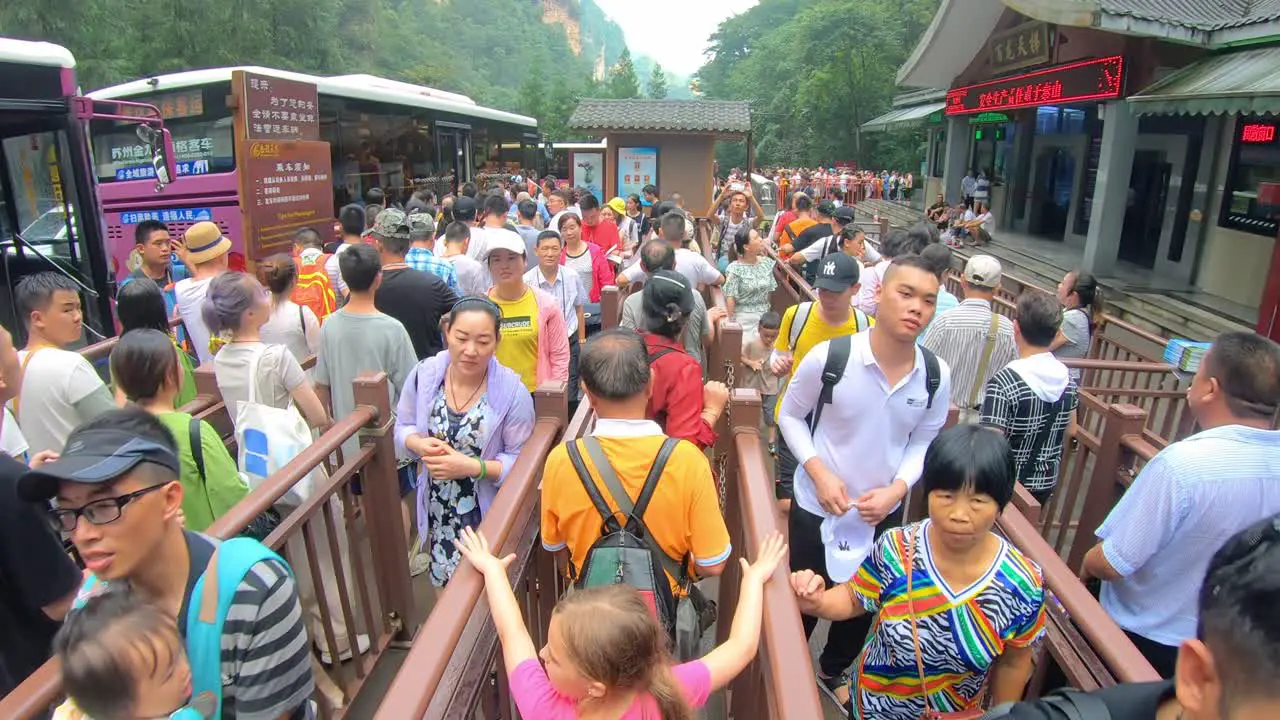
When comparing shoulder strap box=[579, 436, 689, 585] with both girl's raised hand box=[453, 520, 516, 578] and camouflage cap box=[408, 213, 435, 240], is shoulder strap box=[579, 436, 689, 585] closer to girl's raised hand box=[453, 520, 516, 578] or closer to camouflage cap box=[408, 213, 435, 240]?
girl's raised hand box=[453, 520, 516, 578]

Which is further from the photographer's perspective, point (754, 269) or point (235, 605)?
point (754, 269)

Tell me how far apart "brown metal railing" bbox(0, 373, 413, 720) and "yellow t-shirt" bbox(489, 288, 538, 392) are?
86cm

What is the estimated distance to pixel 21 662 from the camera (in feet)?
6.50

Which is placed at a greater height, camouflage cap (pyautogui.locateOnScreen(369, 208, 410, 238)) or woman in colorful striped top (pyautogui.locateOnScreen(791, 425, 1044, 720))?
camouflage cap (pyautogui.locateOnScreen(369, 208, 410, 238))

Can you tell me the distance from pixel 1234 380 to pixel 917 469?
957 millimetres

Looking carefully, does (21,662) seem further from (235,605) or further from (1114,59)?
(1114,59)

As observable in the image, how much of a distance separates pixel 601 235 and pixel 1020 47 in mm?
12346

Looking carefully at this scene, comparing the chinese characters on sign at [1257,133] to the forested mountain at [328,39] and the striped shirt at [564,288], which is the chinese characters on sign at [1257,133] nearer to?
the striped shirt at [564,288]

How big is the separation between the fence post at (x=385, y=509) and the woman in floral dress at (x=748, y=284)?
2771 mm

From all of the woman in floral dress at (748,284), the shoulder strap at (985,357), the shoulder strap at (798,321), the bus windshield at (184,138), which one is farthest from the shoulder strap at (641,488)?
the bus windshield at (184,138)

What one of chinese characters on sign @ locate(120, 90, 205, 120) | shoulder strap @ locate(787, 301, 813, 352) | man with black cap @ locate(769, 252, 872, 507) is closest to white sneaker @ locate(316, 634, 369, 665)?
man with black cap @ locate(769, 252, 872, 507)

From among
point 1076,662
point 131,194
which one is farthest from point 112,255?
→ point 1076,662

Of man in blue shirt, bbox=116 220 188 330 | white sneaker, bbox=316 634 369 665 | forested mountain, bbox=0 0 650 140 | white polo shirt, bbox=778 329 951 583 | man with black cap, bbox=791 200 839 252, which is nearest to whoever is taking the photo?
white polo shirt, bbox=778 329 951 583

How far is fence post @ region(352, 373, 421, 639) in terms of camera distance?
3.07 metres
